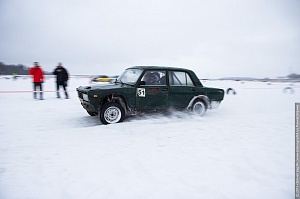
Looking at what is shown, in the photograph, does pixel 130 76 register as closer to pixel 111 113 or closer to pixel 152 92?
pixel 152 92

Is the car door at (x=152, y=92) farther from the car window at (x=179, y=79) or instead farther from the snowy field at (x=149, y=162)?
the snowy field at (x=149, y=162)

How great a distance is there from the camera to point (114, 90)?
5172mm

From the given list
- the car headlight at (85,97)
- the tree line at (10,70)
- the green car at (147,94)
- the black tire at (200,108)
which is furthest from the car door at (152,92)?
the tree line at (10,70)

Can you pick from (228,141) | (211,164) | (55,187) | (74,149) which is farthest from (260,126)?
(55,187)

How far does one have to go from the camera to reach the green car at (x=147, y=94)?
5.16m

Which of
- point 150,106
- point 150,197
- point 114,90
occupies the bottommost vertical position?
point 150,197

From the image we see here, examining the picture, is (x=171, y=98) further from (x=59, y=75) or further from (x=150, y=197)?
(x=59, y=75)

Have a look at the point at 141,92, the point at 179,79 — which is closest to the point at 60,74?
the point at 141,92

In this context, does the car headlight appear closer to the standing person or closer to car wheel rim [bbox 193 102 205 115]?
car wheel rim [bbox 193 102 205 115]

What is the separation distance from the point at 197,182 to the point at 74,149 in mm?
2168

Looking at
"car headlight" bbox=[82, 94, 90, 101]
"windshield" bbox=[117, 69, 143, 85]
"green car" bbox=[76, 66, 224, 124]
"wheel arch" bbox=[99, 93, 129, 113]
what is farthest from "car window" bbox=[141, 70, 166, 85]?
"car headlight" bbox=[82, 94, 90, 101]

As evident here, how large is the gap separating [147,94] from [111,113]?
3.66ft

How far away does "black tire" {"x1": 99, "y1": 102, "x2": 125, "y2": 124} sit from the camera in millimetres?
5145

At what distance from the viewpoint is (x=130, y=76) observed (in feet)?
19.1
